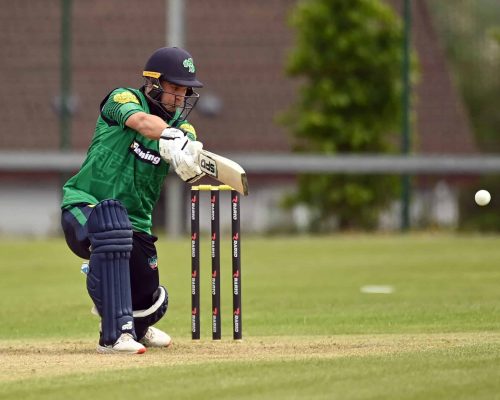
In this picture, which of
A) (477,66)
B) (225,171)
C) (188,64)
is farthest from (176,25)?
(477,66)

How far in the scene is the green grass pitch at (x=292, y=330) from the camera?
6004 mm

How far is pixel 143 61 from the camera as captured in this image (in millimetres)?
31078

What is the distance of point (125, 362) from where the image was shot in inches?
277

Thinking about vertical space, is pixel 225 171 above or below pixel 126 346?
above

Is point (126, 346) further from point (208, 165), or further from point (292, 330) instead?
point (292, 330)

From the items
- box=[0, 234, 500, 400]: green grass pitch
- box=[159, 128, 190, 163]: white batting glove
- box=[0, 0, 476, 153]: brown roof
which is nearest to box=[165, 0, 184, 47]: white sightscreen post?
box=[0, 234, 500, 400]: green grass pitch

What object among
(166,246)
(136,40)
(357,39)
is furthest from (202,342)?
(136,40)

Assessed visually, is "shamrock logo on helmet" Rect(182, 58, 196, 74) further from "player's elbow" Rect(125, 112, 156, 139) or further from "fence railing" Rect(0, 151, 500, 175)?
"fence railing" Rect(0, 151, 500, 175)

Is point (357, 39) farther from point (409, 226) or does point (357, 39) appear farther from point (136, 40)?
point (136, 40)

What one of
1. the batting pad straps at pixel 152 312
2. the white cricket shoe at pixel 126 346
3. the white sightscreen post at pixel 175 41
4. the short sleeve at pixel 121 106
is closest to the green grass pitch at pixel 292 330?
the white cricket shoe at pixel 126 346

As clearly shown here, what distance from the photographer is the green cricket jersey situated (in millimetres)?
7656

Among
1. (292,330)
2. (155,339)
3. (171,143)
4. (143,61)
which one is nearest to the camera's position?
(171,143)

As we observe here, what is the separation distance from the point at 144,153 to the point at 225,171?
0.82 m

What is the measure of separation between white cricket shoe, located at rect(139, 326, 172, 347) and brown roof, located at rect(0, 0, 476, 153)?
73.3ft
